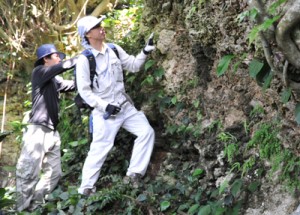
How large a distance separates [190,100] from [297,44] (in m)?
2.46

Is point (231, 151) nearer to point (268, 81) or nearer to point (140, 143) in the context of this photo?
point (268, 81)

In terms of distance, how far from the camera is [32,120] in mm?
6473

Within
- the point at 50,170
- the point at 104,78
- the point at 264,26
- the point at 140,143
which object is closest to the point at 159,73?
the point at 104,78

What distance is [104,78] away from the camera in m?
5.98

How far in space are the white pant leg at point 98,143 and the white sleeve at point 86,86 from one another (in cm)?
20

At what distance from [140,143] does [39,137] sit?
1.36 meters

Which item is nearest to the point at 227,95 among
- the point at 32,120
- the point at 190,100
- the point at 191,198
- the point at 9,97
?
the point at 190,100

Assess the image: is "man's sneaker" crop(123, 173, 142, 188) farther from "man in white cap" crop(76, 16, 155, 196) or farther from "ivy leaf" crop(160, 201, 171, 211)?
"ivy leaf" crop(160, 201, 171, 211)

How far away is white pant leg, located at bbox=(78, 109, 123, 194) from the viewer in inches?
235

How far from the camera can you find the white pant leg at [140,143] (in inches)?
239

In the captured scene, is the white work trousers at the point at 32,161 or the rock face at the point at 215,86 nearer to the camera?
the rock face at the point at 215,86

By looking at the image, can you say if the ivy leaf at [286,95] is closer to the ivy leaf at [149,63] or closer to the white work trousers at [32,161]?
the ivy leaf at [149,63]

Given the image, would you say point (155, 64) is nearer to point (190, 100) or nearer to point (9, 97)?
point (190, 100)

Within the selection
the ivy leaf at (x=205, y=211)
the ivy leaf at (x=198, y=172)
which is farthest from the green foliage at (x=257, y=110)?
the ivy leaf at (x=205, y=211)
